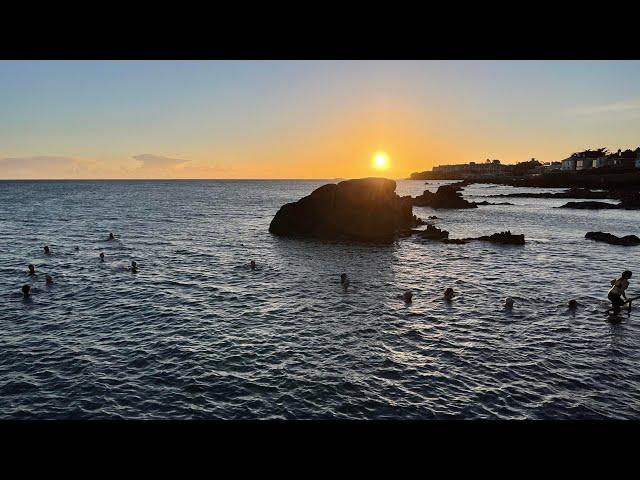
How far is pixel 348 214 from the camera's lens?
57750mm

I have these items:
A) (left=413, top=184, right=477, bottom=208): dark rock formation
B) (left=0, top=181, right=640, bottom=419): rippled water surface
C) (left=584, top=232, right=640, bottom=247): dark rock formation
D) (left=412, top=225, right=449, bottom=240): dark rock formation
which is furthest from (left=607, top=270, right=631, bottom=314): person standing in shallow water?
(left=413, top=184, right=477, bottom=208): dark rock formation

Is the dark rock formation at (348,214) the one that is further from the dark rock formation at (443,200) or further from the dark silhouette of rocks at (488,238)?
the dark rock formation at (443,200)

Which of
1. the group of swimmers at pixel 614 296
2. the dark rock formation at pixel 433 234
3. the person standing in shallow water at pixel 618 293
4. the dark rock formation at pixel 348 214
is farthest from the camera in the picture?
the dark rock formation at pixel 348 214

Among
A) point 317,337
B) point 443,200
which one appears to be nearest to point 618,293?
point 317,337

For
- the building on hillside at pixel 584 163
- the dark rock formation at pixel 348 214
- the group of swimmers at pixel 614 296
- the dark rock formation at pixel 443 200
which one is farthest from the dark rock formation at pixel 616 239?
the building on hillside at pixel 584 163

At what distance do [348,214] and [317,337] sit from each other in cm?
3607

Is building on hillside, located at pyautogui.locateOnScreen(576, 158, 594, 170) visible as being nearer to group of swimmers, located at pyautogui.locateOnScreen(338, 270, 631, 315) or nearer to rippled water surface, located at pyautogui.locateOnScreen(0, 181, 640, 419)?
rippled water surface, located at pyautogui.locateOnScreen(0, 181, 640, 419)

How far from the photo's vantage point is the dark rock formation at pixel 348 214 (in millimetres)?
57103

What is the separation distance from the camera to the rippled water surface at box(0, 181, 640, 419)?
16.7m

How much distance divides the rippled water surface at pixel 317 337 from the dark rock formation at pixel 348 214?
10852 mm

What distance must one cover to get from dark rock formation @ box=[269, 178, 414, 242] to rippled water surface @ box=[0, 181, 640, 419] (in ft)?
35.6

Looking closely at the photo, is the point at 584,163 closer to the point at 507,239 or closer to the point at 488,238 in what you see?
the point at 488,238

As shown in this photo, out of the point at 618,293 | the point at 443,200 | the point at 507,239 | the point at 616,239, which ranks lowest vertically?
the point at 618,293
